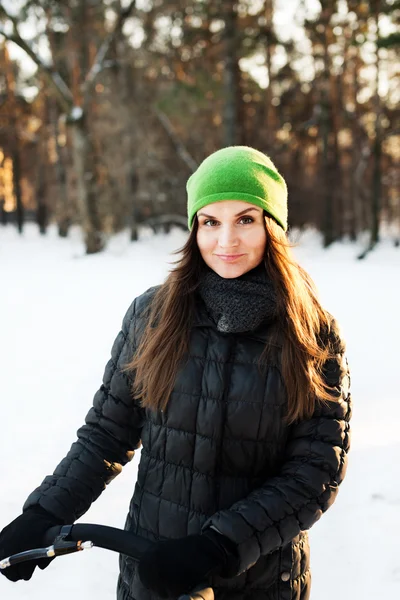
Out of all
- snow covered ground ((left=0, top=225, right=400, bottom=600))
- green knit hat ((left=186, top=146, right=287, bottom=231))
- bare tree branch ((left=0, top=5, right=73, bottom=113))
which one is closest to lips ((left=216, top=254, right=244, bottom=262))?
green knit hat ((left=186, top=146, right=287, bottom=231))

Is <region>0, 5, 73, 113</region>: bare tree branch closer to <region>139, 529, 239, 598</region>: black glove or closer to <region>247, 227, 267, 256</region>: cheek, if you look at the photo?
<region>247, 227, 267, 256</region>: cheek

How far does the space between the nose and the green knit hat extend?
8 cm

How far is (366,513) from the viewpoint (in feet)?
11.0

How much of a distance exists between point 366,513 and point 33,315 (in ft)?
18.9

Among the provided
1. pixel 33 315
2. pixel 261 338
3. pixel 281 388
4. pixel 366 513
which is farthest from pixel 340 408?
pixel 33 315

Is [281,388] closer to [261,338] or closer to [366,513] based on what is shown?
[261,338]

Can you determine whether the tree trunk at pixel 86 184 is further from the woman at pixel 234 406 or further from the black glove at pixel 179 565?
the black glove at pixel 179 565

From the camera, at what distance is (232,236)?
1.50m

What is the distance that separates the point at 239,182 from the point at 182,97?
16.0 meters

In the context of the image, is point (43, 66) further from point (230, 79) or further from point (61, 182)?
point (61, 182)

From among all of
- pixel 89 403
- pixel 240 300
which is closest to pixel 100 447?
pixel 240 300

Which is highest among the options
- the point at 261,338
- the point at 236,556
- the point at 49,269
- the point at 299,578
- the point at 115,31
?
the point at 115,31

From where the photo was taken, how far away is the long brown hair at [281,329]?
1455 mm

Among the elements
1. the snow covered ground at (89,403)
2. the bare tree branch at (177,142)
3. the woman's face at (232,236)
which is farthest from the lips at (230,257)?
the bare tree branch at (177,142)
